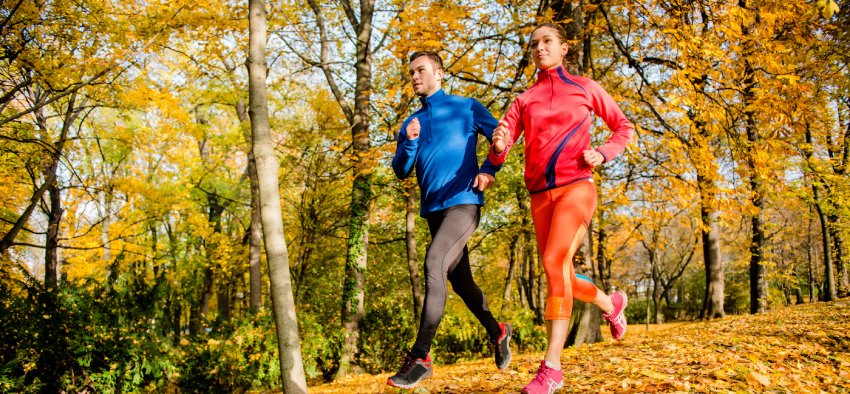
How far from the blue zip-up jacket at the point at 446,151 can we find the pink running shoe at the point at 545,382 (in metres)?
1.08

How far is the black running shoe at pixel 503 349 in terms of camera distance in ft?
11.3

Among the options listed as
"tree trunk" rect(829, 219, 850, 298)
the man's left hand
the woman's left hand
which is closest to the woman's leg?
the woman's left hand

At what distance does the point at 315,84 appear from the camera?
16.9 metres

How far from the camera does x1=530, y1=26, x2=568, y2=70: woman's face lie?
3.24 m

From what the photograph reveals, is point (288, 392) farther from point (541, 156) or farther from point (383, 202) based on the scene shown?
point (383, 202)

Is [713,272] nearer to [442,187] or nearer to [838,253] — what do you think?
[838,253]

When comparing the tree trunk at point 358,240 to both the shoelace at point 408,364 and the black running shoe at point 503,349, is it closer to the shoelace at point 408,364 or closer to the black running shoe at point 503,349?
the black running shoe at point 503,349

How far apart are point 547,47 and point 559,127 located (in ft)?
1.78

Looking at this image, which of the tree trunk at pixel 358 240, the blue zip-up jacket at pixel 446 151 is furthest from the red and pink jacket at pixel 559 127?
the tree trunk at pixel 358 240

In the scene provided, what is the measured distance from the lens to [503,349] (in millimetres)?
3484

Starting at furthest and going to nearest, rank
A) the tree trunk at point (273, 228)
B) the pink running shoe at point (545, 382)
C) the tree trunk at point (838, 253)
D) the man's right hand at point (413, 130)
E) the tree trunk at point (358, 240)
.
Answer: the tree trunk at point (838, 253), the tree trunk at point (358, 240), the tree trunk at point (273, 228), the man's right hand at point (413, 130), the pink running shoe at point (545, 382)

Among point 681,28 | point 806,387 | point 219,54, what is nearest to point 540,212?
point 806,387

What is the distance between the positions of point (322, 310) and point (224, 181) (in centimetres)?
897

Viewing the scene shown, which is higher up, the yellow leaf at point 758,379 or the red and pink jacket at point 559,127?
the red and pink jacket at point 559,127
